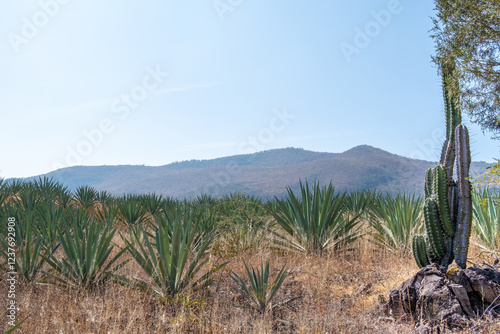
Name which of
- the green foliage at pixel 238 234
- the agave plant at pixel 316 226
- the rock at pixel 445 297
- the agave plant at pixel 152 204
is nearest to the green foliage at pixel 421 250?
the rock at pixel 445 297

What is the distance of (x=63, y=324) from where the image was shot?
10.8ft

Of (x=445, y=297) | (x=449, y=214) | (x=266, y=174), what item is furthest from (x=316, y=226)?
(x=266, y=174)

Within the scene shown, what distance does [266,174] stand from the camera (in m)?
121

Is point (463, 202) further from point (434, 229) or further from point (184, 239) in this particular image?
point (184, 239)

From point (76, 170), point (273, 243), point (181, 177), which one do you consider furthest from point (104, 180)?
point (273, 243)

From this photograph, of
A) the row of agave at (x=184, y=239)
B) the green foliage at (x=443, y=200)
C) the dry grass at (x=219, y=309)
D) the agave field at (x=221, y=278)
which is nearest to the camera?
the dry grass at (x=219, y=309)

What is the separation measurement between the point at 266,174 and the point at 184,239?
11684 centimetres

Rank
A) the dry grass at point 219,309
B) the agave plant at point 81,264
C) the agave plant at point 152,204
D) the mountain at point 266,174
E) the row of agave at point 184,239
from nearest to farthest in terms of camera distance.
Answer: the dry grass at point 219,309
the row of agave at point 184,239
the agave plant at point 81,264
the agave plant at point 152,204
the mountain at point 266,174

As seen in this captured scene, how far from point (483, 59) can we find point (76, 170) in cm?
19271

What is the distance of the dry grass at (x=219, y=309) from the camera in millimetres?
3326

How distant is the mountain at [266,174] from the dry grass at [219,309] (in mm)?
60908

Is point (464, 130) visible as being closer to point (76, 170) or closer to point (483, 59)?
point (483, 59)

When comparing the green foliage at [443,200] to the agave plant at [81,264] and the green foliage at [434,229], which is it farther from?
the agave plant at [81,264]

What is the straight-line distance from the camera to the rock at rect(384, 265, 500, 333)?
11.5ft
